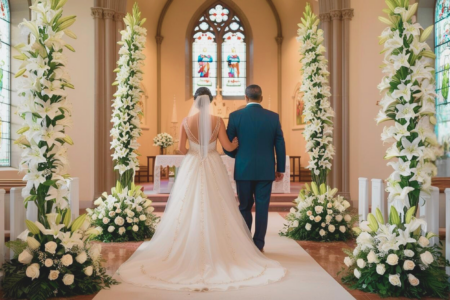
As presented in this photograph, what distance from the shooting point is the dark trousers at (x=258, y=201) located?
563 centimetres

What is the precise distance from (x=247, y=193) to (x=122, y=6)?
6.64 m

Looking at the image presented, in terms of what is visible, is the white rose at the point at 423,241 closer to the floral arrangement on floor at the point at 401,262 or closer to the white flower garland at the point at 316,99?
the floral arrangement on floor at the point at 401,262

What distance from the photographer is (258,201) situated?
5.66 m

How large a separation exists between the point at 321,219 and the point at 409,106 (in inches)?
112

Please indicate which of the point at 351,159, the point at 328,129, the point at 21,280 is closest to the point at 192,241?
the point at 21,280

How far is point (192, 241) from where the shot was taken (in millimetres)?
4918

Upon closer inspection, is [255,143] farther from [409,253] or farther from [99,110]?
[99,110]

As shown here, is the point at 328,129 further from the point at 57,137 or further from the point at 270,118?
the point at 57,137

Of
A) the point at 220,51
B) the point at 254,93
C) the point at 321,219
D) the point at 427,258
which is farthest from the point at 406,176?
the point at 220,51

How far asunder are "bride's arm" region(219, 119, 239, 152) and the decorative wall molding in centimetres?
499

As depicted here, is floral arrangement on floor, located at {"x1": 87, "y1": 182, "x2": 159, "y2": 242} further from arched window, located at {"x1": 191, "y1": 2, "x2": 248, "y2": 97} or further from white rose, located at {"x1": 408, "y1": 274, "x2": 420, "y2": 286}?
arched window, located at {"x1": 191, "y1": 2, "x2": 248, "y2": 97}

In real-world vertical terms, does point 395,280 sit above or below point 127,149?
below

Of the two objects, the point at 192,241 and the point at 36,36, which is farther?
the point at 192,241

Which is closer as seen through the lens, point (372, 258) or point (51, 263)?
point (51, 263)
